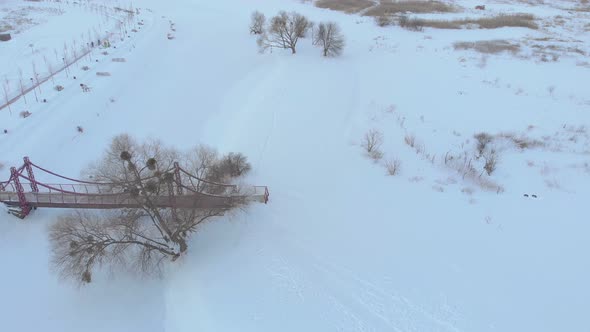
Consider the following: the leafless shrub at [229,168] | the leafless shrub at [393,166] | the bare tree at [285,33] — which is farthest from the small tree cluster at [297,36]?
the leafless shrub at [229,168]

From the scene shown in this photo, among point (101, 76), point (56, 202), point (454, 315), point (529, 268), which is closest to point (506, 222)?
point (529, 268)

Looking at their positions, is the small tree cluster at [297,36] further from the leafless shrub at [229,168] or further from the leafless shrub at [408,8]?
the leafless shrub at [229,168]

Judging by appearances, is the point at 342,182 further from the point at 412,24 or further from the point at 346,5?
the point at 346,5

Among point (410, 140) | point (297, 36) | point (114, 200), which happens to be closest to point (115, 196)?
point (114, 200)

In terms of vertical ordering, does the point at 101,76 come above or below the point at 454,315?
above

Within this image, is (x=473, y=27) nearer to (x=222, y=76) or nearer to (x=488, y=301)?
(x=222, y=76)

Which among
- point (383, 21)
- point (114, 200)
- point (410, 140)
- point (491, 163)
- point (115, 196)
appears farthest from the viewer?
point (383, 21)
